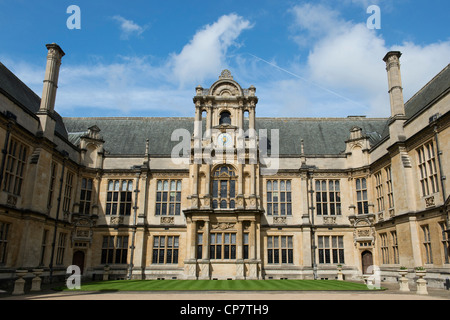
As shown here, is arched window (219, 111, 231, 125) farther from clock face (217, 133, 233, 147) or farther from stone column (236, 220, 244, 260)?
stone column (236, 220, 244, 260)

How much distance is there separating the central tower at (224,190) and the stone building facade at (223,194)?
3.6 inches

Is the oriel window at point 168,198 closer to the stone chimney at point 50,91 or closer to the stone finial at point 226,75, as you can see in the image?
the stone chimney at point 50,91

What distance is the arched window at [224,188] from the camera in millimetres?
30922

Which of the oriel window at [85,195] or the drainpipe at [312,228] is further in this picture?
the oriel window at [85,195]

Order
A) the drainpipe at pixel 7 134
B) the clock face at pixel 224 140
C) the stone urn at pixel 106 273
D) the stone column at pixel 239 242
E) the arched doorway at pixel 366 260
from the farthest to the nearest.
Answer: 1. the clock face at pixel 224 140
2. the arched doorway at pixel 366 260
3. the stone urn at pixel 106 273
4. the stone column at pixel 239 242
5. the drainpipe at pixel 7 134

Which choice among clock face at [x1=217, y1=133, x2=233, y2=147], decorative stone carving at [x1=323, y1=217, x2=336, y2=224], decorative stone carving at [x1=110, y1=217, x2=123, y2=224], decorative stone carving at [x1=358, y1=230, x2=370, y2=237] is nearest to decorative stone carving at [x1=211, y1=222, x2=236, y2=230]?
clock face at [x1=217, y1=133, x2=233, y2=147]

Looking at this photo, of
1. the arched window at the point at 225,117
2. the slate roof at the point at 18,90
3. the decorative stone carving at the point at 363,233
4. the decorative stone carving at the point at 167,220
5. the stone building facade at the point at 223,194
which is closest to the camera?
the slate roof at the point at 18,90

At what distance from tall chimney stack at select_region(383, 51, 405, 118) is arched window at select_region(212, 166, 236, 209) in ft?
45.8

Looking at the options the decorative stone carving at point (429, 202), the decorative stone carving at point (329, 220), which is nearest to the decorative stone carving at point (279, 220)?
the decorative stone carving at point (329, 220)

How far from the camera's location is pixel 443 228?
21.0 meters

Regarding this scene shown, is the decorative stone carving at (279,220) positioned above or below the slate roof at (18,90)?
below
